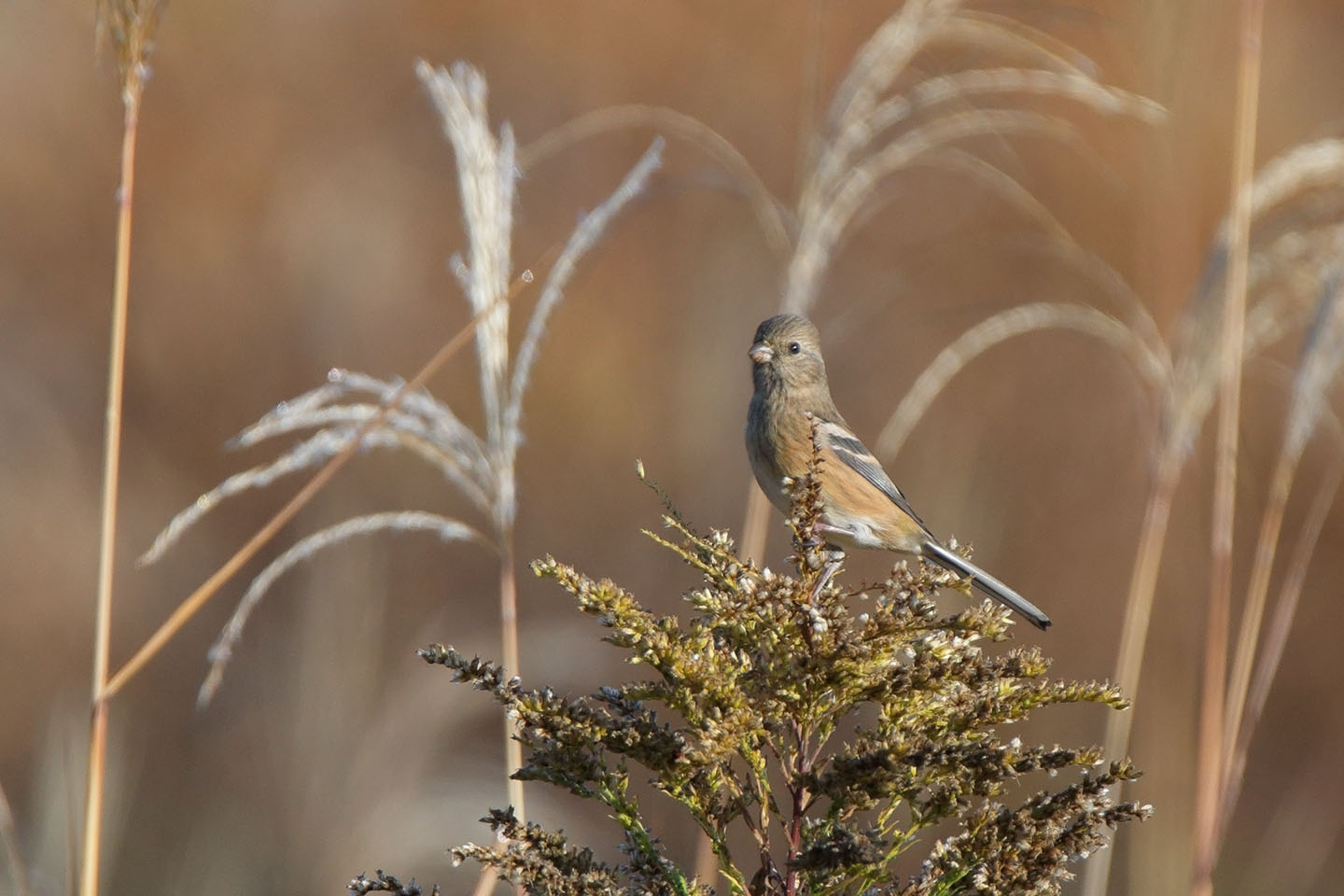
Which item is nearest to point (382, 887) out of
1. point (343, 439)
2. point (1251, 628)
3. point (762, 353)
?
point (343, 439)

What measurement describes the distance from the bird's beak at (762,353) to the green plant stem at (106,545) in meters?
2.12

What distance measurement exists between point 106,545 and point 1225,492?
6.11ft

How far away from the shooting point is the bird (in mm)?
3545

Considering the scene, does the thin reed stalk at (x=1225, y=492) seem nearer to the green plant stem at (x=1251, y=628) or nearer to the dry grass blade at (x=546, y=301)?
the green plant stem at (x=1251, y=628)

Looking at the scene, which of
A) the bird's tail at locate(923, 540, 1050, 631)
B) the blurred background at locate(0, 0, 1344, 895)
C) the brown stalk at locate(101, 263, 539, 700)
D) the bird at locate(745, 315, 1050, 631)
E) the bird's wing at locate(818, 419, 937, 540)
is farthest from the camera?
the blurred background at locate(0, 0, 1344, 895)

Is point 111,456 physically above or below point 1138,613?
below

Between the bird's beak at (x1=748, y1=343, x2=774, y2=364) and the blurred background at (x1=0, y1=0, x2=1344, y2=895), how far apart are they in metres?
1.26

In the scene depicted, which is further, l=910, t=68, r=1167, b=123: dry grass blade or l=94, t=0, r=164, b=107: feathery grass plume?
l=910, t=68, r=1167, b=123: dry grass blade

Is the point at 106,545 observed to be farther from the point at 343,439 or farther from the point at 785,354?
the point at 785,354

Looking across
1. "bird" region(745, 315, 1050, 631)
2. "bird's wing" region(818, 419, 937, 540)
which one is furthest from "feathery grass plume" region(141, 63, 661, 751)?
"bird's wing" region(818, 419, 937, 540)

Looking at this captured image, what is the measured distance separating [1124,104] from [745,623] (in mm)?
1800

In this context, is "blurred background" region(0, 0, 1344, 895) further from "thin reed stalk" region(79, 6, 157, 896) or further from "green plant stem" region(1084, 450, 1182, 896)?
"thin reed stalk" region(79, 6, 157, 896)

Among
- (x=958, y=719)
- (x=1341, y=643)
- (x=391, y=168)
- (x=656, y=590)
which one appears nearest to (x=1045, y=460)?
(x=1341, y=643)

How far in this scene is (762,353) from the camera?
372 centimetres
